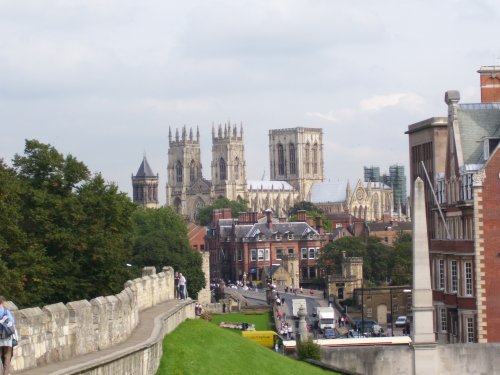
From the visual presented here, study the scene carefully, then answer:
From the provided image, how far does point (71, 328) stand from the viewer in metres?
26.0

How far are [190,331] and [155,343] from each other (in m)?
10.3

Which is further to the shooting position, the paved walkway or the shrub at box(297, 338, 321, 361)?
the shrub at box(297, 338, 321, 361)

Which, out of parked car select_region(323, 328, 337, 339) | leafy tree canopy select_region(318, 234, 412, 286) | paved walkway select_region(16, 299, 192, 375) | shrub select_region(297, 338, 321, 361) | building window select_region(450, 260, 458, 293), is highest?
leafy tree canopy select_region(318, 234, 412, 286)

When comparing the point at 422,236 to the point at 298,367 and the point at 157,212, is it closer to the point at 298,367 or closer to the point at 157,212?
the point at 298,367

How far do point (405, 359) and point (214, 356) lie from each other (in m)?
15.6

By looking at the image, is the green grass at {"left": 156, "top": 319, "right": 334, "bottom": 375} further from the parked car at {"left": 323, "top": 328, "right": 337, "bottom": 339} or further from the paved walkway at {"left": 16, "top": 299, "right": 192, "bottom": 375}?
the parked car at {"left": 323, "top": 328, "right": 337, "bottom": 339}

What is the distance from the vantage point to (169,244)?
408ft

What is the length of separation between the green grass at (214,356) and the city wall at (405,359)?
14.6 feet

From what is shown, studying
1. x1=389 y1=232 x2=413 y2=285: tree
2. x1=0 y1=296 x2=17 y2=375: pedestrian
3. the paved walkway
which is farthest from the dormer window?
x1=389 y1=232 x2=413 y2=285: tree

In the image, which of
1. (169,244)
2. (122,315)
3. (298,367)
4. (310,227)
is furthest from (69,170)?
(310,227)

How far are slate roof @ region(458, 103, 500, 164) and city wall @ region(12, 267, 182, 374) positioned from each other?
2840 cm

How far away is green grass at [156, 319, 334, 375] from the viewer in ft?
112

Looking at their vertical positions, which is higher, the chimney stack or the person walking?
the chimney stack

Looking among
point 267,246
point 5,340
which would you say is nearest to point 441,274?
point 5,340
